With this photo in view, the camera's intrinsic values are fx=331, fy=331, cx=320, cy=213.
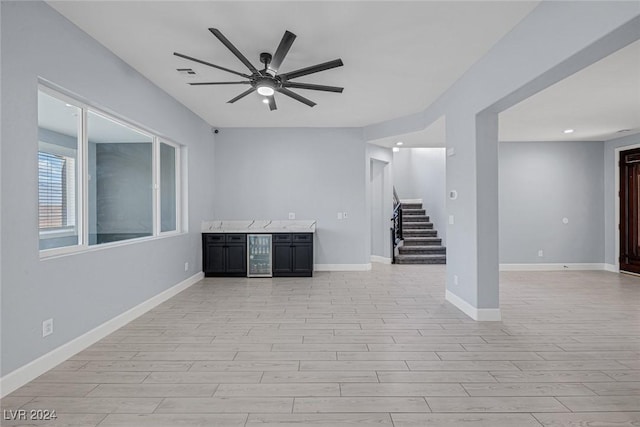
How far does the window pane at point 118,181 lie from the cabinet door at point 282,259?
Answer: 2385 mm

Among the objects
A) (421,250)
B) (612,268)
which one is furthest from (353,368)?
(612,268)

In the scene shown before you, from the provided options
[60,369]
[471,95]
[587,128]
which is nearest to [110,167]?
[60,369]

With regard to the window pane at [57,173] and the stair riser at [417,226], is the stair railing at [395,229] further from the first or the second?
the window pane at [57,173]

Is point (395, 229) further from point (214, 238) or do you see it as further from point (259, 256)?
point (214, 238)

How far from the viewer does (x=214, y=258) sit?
6344mm

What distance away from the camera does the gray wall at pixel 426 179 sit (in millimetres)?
9242

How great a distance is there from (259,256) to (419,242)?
4.41m

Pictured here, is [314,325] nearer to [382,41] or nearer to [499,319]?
[499,319]

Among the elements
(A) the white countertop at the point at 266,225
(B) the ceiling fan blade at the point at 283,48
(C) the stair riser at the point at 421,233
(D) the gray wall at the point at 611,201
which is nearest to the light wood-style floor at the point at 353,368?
(A) the white countertop at the point at 266,225

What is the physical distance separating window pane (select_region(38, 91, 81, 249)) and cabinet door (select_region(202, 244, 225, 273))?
314 cm

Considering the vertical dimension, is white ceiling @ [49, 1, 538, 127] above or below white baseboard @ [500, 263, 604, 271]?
above

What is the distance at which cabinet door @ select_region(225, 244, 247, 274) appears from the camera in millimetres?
6348

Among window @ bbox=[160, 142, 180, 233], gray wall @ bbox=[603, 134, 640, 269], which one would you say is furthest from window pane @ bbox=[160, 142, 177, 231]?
gray wall @ bbox=[603, 134, 640, 269]

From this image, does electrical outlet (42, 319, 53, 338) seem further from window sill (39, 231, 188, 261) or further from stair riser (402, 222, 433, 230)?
stair riser (402, 222, 433, 230)
